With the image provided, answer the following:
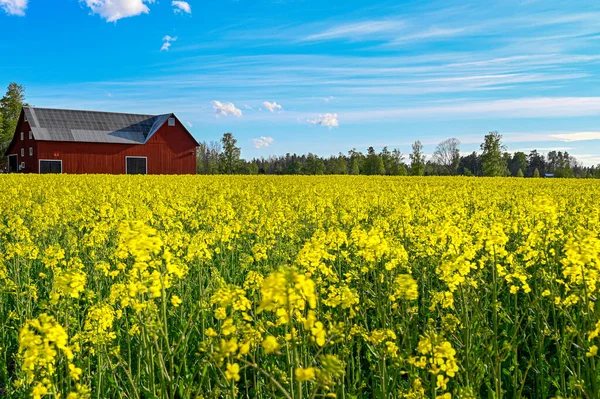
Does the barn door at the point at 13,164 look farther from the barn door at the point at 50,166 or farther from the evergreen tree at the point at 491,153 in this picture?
the evergreen tree at the point at 491,153

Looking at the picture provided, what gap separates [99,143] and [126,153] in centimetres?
278

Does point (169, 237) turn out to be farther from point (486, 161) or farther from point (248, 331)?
point (486, 161)

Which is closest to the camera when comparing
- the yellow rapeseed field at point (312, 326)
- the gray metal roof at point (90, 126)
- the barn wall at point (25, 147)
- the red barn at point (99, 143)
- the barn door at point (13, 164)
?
the yellow rapeseed field at point (312, 326)

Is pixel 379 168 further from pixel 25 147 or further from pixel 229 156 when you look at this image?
pixel 25 147

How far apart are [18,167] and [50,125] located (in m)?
7.27

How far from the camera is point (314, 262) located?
3432mm

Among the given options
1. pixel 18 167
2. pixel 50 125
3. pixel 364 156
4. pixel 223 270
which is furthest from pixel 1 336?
pixel 364 156

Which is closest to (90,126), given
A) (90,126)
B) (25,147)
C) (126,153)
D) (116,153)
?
(90,126)

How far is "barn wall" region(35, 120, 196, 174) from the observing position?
46.2m

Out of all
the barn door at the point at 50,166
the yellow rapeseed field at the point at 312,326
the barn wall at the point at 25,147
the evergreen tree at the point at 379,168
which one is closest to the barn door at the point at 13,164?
the barn wall at the point at 25,147

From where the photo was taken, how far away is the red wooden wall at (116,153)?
46031mm

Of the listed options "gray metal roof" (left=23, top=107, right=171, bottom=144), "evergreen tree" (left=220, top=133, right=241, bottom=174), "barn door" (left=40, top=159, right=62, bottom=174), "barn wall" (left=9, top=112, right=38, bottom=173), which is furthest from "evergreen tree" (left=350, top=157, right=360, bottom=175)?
"barn wall" (left=9, top=112, right=38, bottom=173)

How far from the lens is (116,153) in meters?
48.5

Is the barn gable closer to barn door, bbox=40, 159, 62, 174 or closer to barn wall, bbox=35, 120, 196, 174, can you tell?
barn wall, bbox=35, 120, 196, 174
